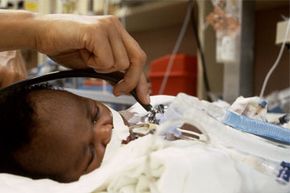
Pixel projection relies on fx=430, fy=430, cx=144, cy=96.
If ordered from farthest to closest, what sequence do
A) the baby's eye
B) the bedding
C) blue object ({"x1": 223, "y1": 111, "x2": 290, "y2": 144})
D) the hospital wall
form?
the hospital wall < the baby's eye < blue object ({"x1": 223, "y1": 111, "x2": 290, "y2": 144}) < the bedding

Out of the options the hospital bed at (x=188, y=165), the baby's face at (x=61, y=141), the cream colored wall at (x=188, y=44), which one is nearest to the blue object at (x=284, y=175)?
the hospital bed at (x=188, y=165)

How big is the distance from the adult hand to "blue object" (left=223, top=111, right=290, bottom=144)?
0.62 feet

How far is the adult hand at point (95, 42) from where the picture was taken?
687 mm

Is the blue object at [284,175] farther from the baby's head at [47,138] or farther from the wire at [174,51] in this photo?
the wire at [174,51]

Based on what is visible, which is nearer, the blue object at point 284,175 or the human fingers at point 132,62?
the blue object at point 284,175

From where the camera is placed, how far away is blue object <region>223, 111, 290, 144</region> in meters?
0.65

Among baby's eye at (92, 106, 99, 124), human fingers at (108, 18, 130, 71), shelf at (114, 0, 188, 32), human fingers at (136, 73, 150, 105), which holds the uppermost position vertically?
shelf at (114, 0, 188, 32)

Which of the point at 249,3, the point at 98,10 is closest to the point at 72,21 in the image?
the point at 249,3

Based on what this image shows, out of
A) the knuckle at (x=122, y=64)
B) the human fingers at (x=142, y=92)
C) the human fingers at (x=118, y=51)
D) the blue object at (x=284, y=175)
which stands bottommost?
the blue object at (x=284, y=175)

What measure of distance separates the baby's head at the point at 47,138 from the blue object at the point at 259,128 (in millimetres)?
206

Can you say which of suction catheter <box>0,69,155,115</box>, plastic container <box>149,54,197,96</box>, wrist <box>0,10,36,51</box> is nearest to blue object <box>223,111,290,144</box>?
suction catheter <box>0,69,155,115</box>

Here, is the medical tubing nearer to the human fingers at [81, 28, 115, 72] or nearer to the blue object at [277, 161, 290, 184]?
the human fingers at [81, 28, 115, 72]

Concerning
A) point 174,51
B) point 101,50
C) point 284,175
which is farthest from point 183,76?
point 284,175

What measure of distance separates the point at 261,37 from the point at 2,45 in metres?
1.39
